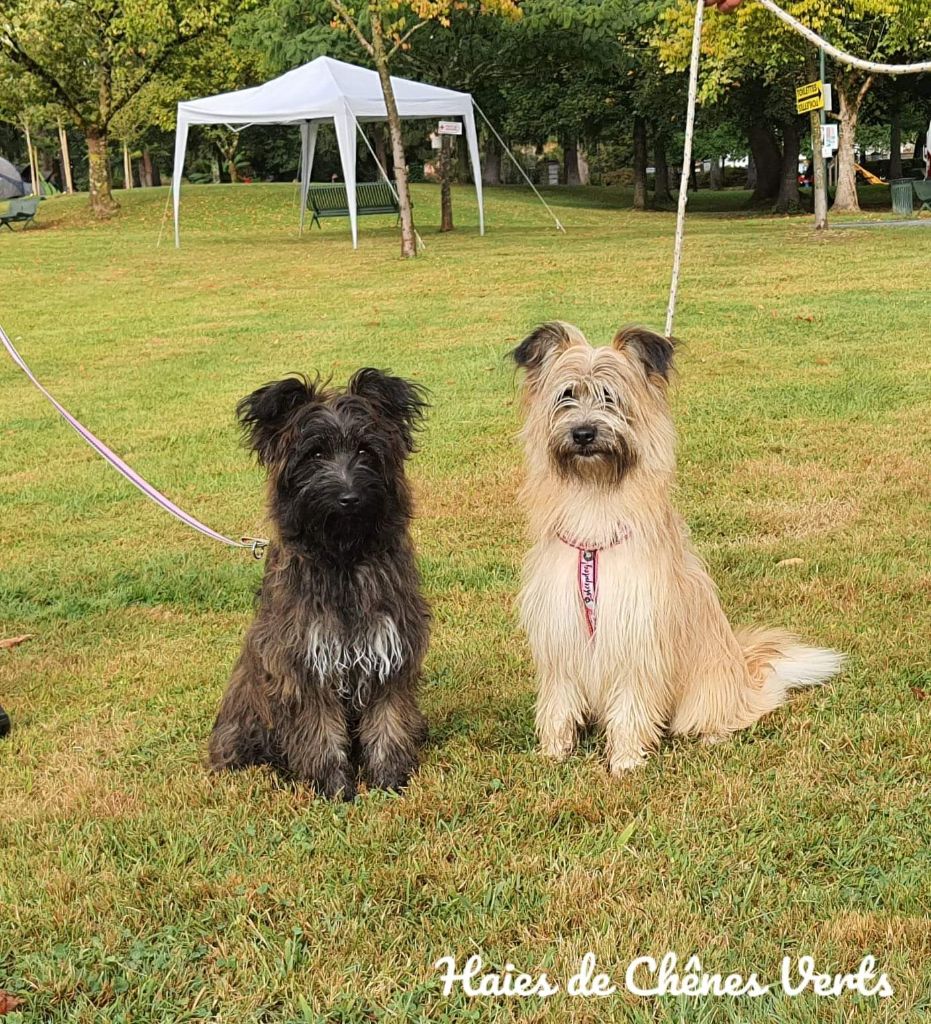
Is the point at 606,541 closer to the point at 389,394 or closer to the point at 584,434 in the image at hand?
the point at 584,434

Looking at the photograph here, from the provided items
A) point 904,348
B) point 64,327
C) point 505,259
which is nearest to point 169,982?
point 904,348

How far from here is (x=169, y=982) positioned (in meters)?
3.01

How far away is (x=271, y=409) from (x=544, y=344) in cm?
101

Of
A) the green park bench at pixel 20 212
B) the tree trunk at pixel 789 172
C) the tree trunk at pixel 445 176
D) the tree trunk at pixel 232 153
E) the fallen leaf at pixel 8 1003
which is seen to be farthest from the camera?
the tree trunk at pixel 232 153

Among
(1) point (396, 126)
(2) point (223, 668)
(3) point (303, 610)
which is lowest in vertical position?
(2) point (223, 668)

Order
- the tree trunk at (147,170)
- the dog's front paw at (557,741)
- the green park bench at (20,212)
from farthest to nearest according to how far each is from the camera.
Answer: the tree trunk at (147,170)
the green park bench at (20,212)
the dog's front paw at (557,741)

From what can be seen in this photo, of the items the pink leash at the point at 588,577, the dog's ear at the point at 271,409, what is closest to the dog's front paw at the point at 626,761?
the pink leash at the point at 588,577

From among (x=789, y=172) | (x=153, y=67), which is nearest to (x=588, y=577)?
(x=153, y=67)

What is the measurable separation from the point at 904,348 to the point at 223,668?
9.09m

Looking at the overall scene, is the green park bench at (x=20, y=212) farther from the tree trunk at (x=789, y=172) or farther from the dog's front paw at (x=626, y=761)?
the dog's front paw at (x=626, y=761)

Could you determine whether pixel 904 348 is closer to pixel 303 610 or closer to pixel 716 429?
pixel 716 429

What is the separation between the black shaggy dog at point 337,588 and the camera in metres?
3.61

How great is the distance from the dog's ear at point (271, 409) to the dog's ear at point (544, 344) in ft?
2.57

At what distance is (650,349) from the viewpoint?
12.5 feet
